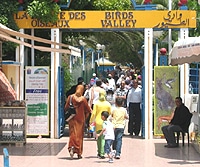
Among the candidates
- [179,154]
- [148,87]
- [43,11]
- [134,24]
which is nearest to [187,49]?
[179,154]

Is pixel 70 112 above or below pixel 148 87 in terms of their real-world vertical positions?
below

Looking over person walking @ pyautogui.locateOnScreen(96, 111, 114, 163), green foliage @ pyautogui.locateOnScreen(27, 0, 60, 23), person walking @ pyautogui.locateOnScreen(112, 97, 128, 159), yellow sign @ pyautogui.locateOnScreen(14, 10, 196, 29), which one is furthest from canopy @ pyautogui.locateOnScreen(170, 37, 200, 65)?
green foliage @ pyautogui.locateOnScreen(27, 0, 60, 23)

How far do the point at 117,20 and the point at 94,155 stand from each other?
487 centimetres

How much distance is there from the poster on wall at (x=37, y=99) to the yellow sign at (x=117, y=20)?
1397 mm

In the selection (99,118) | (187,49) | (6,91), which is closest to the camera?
(187,49)

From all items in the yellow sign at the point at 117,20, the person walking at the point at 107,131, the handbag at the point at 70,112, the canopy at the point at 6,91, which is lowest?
the person walking at the point at 107,131

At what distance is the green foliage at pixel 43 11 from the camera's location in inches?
641

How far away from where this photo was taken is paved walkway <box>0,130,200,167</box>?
12000mm

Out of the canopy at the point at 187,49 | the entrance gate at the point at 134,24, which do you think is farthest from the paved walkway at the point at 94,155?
the canopy at the point at 187,49

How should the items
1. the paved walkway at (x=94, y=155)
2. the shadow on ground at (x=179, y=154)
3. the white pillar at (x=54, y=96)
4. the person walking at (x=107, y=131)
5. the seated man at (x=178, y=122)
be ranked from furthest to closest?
the white pillar at (x=54, y=96) < the seated man at (x=178, y=122) < the shadow on ground at (x=179, y=154) < the person walking at (x=107, y=131) < the paved walkway at (x=94, y=155)

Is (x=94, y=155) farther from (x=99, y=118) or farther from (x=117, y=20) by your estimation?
(x=117, y=20)

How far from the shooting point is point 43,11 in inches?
639

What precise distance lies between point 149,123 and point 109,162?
4.57 m

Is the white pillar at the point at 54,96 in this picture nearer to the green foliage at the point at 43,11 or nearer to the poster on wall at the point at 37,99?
the poster on wall at the point at 37,99
